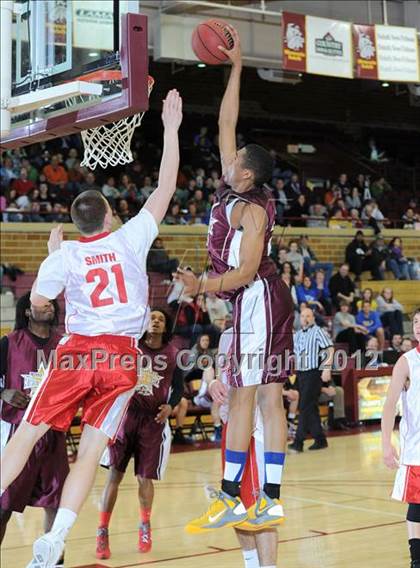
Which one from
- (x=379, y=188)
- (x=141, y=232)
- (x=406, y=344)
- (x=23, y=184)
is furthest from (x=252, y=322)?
(x=379, y=188)

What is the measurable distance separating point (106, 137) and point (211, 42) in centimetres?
91

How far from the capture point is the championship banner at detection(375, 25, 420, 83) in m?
15.7

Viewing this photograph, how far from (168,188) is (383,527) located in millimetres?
4086

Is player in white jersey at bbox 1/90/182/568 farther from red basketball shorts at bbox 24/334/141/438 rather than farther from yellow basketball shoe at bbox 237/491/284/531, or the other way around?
yellow basketball shoe at bbox 237/491/284/531

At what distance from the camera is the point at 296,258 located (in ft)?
46.1

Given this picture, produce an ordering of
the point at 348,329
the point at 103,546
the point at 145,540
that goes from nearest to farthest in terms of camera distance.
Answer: the point at 103,546 → the point at 145,540 → the point at 348,329

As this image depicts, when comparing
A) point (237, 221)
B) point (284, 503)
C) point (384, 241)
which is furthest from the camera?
point (384, 241)

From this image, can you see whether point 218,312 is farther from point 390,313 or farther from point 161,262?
point 390,313

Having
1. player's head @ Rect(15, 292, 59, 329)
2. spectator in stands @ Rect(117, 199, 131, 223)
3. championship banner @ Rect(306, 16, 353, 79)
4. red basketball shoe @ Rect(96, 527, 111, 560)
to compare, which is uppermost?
championship banner @ Rect(306, 16, 353, 79)

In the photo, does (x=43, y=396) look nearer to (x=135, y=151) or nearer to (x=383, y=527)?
(x=383, y=527)

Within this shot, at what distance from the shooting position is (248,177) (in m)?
5.01

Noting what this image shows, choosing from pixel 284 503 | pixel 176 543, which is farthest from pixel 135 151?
pixel 176 543

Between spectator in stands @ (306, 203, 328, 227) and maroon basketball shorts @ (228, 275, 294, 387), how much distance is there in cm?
1187

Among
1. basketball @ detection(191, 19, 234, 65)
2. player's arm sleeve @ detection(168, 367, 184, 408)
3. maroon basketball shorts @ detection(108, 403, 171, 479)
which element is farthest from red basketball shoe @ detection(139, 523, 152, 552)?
basketball @ detection(191, 19, 234, 65)
